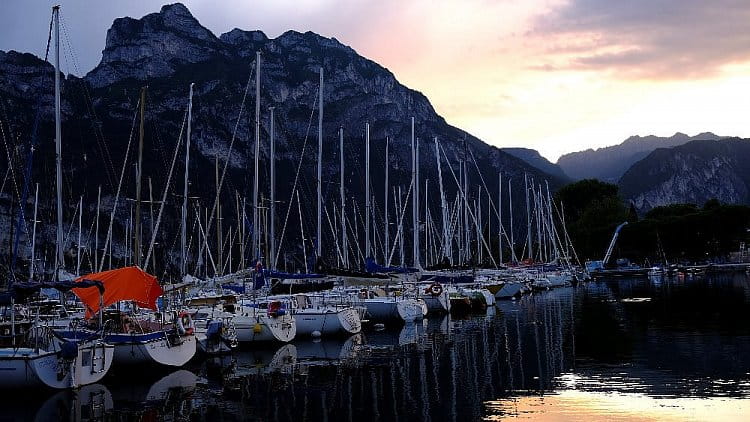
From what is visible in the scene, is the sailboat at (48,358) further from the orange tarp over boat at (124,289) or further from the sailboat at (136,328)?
the orange tarp over boat at (124,289)

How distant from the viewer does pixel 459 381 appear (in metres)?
26.8

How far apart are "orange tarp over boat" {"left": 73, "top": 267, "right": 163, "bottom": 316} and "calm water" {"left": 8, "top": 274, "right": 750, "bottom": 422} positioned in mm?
3269

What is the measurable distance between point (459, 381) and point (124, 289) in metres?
14.8

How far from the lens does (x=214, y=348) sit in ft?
118

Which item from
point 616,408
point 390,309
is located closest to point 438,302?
point 390,309

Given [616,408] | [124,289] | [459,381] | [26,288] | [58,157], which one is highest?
[58,157]

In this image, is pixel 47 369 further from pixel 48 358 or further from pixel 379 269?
pixel 379 269

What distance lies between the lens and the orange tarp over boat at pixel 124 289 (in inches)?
1211

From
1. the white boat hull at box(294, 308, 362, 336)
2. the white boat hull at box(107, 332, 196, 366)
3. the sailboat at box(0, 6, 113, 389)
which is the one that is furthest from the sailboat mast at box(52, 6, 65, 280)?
the white boat hull at box(294, 308, 362, 336)

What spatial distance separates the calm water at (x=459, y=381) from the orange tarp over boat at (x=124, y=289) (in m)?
3.27

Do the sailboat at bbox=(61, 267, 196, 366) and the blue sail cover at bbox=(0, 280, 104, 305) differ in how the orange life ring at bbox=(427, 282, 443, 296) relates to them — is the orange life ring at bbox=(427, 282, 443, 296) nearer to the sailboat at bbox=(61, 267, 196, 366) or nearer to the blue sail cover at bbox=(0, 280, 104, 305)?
the sailboat at bbox=(61, 267, 196, 366)

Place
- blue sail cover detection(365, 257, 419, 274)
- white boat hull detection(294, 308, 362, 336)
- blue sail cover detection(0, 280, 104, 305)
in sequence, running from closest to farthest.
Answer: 1. blue sail cover detection(0, 280, 104, 305)
2. white boat hull detection(294, 308, 362, 336)
3. blue sail cover detection(365, 257, 419, 274)

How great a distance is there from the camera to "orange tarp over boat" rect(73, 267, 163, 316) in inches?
1211

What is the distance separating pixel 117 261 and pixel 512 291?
296 ft
